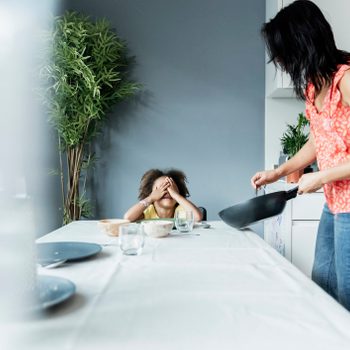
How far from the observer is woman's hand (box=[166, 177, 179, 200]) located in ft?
8.03

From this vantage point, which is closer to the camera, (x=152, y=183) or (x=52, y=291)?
(x=52, y=291)

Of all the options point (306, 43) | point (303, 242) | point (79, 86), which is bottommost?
point (303, 242)

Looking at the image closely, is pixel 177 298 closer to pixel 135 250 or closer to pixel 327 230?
pixel 135 250

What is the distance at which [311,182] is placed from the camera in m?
1.28

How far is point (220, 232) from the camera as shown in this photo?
1.66 meters

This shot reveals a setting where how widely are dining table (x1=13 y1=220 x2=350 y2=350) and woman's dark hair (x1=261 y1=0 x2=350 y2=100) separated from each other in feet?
1.80

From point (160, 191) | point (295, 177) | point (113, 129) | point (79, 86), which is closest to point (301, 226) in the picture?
point (295, 177)

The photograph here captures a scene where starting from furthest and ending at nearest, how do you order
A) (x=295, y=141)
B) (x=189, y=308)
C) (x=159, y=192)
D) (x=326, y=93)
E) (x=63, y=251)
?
(x=295, y=141) → (x=159, y=192) → (x=326, y=93) → (x=63, y=251) → (x=189, y=308)

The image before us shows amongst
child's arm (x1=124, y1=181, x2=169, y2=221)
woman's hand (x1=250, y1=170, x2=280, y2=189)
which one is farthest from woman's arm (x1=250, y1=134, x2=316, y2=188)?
child's arm (x1=124, y1=181, x2=169, y2=221)

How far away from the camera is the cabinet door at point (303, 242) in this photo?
2.54 meters

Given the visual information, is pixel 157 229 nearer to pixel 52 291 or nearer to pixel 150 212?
pixel 52 291

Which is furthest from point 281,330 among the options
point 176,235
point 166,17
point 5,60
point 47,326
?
point 166,17

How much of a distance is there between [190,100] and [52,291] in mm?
2585

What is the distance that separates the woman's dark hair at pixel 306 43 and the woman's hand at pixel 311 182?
0.87ft
